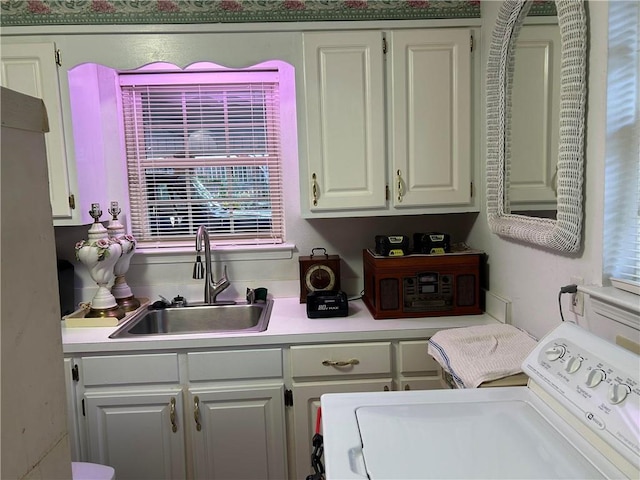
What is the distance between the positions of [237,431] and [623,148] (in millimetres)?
1673

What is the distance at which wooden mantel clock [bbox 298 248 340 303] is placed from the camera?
2260mm

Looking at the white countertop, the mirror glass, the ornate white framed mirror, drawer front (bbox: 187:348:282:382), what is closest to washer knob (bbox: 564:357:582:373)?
the ornate white framed mirror

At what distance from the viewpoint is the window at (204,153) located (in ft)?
7.87

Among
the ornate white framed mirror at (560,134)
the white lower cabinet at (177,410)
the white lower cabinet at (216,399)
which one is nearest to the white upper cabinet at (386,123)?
the ornate white framed mirror at (560,134)

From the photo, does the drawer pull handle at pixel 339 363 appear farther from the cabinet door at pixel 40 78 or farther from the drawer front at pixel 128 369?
the cabinet door at pixel 40 78

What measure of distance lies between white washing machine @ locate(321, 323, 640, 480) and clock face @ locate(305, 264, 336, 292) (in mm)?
1098

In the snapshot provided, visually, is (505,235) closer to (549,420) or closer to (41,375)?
(549,420)

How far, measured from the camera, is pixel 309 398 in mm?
1896

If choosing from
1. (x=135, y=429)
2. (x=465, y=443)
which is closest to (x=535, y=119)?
(x=465, y=443)

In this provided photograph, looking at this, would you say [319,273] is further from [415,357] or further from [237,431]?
[237,431]

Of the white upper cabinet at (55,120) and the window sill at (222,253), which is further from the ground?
the white upper cabinet at (55,120)

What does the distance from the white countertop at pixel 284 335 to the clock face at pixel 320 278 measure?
10.6 inches

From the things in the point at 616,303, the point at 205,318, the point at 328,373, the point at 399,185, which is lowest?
the point at 328,373

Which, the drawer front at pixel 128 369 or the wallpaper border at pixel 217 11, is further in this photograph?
the wallpaper border at pixel 217 11
